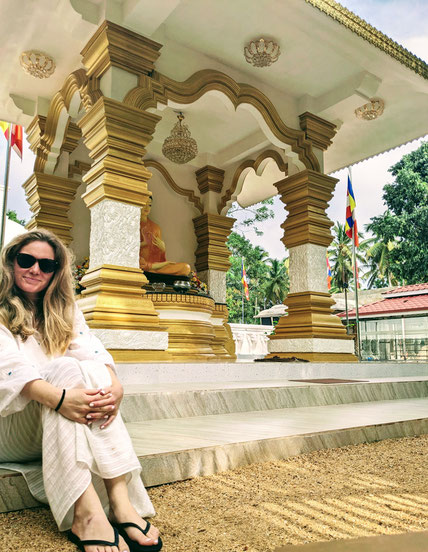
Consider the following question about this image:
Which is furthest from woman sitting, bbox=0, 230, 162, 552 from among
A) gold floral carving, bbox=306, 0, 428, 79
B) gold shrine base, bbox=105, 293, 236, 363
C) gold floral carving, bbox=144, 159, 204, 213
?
gold floral carving, bbox=144, 159, 204, 213

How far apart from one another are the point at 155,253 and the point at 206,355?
6.41 feet

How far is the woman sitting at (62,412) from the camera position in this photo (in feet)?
3.97

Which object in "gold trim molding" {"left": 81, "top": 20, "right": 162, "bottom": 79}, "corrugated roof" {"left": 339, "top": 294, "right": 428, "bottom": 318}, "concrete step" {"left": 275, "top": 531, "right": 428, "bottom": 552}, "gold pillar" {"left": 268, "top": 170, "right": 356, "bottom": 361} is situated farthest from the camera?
"corrugated roof" {"left": 339, "top": 294, "right": 428, "bottom": 318}

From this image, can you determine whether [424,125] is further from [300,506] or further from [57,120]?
[300,506]

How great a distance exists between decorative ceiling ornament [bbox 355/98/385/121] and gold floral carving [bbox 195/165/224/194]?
99.3 inches

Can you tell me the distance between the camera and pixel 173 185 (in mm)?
7688

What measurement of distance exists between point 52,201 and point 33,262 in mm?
4868

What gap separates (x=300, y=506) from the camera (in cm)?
146

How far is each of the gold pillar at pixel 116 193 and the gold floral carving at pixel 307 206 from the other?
7.71 ft

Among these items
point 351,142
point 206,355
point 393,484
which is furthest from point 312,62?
point 393,484

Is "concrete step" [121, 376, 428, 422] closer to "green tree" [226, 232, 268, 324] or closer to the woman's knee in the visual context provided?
the woman's knee

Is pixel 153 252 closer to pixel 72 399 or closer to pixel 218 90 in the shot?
pixel 218 90

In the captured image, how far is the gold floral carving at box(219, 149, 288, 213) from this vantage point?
688cm

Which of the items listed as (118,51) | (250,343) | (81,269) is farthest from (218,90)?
(250,343)
